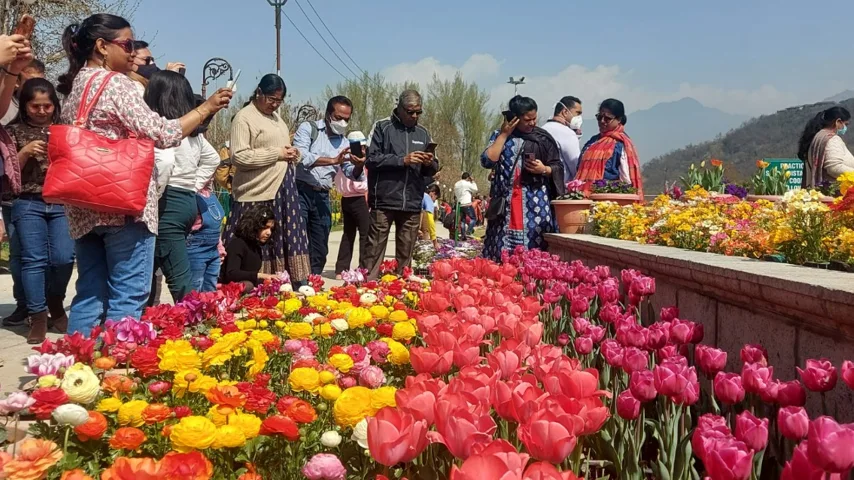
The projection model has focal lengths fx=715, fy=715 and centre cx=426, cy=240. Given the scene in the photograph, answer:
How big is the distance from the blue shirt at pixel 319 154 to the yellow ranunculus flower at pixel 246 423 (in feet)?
17.6

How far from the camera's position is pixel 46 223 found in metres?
4.68

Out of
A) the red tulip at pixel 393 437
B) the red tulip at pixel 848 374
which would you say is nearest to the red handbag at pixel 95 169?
the red tulip at pixel 393 437

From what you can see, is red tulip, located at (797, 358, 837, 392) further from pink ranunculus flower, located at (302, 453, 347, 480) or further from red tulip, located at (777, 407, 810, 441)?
pink ranunculus flower, located at (302, 453, 347, 480)

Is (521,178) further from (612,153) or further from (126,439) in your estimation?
(126,439)

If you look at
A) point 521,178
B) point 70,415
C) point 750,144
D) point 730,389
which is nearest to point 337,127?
point 521,178

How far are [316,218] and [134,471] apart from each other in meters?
5.94

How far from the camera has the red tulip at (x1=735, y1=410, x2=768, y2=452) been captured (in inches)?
50.3

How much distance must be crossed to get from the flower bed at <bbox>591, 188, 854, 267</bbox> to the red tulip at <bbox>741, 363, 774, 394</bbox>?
4.53ft

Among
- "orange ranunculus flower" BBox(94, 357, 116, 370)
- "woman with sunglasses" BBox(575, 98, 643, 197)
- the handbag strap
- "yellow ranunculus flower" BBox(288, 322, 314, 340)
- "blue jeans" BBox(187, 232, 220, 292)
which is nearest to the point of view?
"orange ranunculus flower" BBox(94, 357, 116, 370)

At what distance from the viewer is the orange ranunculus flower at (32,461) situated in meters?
1.35

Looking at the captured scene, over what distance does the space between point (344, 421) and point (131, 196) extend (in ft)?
6.18

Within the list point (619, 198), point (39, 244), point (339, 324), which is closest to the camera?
point (339, 324)

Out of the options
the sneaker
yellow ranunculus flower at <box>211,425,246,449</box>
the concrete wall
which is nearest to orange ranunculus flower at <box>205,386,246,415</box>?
yellow ranunculus flower at <box>211,425,246,449</box>

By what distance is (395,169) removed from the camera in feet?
21.3
